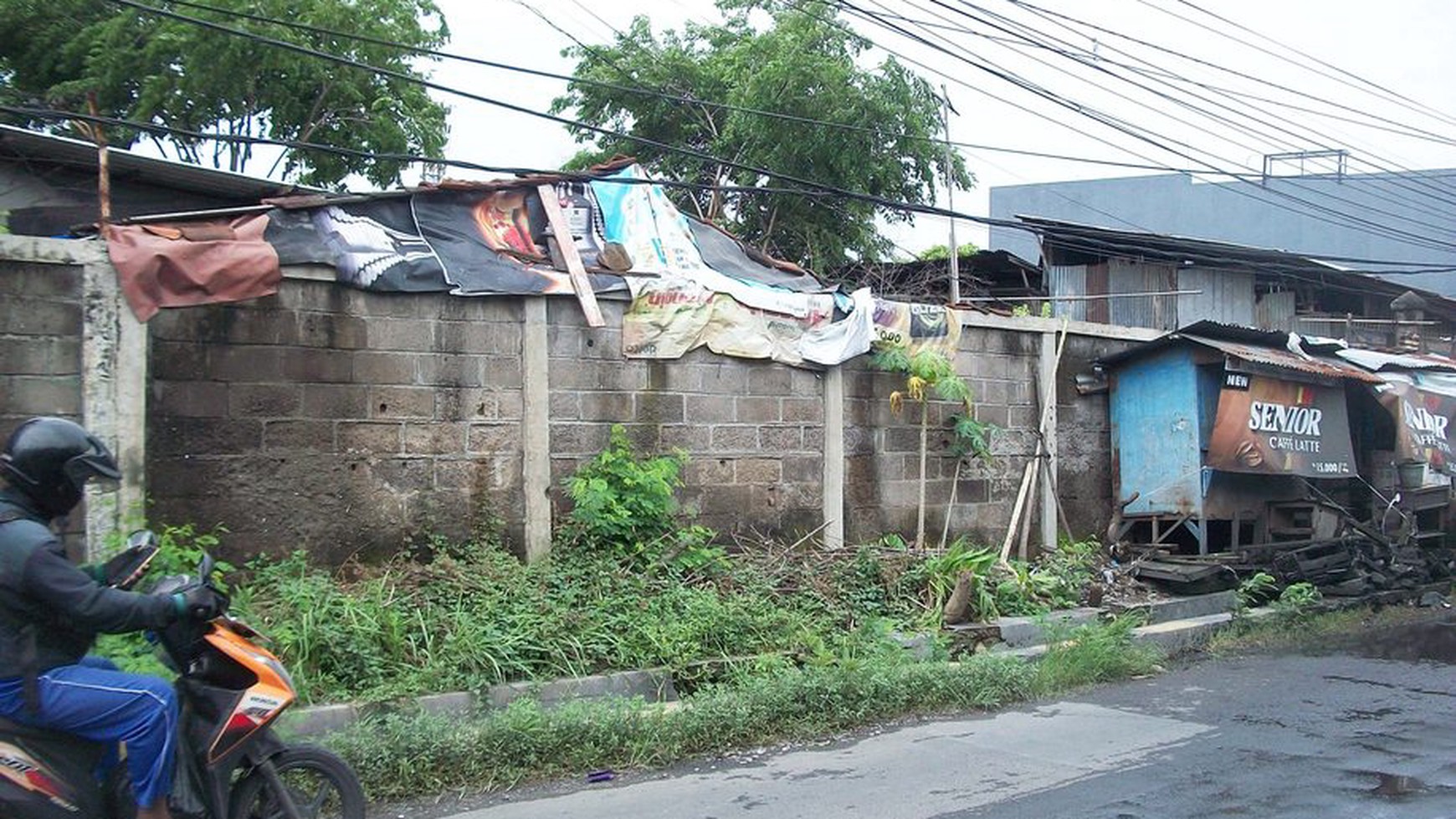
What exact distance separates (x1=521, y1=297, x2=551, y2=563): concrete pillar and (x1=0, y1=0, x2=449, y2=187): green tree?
724 centimetres

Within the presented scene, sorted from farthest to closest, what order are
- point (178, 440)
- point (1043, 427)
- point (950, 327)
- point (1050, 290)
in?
point (1050, 290) < point (1043, 427) < point (950, 327) < point (178, 440)

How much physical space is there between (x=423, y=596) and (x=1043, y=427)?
23.2 ft

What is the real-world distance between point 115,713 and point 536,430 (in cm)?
500

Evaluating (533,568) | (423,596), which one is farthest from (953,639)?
(423,596)

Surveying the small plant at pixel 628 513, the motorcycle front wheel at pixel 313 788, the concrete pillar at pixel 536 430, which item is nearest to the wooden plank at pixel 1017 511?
the small plant at pixel 628 513

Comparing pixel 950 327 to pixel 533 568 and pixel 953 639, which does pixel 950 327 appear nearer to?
pixel 953 639

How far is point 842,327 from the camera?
34.5ft

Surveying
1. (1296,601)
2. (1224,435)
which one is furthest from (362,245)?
(1296,601)

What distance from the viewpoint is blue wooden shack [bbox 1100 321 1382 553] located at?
11945 mm

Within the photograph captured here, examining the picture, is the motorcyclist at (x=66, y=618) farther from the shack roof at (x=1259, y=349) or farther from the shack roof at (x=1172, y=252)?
the shack roof at (x=1172, y=252)

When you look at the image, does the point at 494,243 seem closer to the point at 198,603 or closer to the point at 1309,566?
the point at 198,603

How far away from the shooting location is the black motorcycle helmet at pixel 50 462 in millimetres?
3836

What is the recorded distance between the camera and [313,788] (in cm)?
441

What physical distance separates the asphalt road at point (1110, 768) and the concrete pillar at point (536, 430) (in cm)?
278
